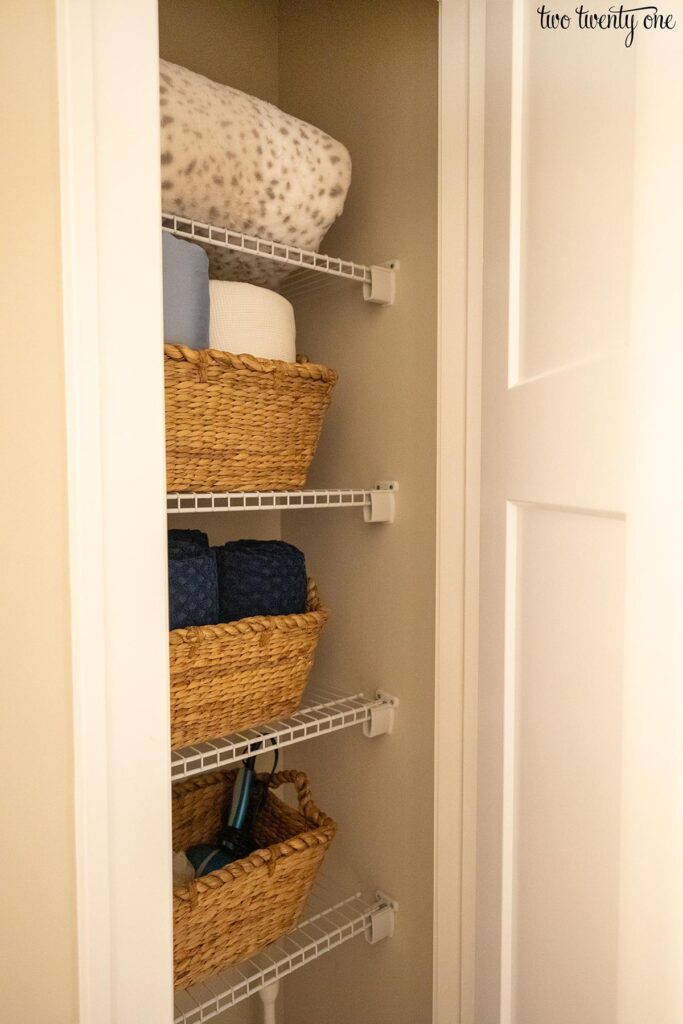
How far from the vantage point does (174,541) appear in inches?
43.9

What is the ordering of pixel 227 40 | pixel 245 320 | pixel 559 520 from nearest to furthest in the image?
pixel 559 520, pixel 245 320, pixel 227 40

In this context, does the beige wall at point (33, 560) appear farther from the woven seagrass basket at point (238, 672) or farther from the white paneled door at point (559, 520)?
the white paneled door at point (559, 520)

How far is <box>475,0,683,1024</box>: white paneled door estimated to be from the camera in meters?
0.72

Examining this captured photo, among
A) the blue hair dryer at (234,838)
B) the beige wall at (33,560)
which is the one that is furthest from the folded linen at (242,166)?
the blue hair dryer at (234,838)

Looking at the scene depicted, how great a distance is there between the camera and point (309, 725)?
3.76 feet

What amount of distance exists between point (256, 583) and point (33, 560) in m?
0.44

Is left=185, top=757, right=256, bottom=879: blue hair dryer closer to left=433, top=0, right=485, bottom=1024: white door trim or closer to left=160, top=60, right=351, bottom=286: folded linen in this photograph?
left=433, top=0, right=485, bottom=1024: white door trim

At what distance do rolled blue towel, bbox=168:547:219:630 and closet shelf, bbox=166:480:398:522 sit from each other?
0.23ft

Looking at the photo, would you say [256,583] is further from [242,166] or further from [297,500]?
[242,166]

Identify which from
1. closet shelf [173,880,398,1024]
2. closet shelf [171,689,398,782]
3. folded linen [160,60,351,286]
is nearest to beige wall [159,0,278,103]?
folded linen [160,60,351,286]

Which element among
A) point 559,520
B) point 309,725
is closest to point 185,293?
point 559,520

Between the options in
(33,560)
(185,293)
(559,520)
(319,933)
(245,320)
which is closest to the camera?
(33,560)

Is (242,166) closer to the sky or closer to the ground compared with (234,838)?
closer to the sky

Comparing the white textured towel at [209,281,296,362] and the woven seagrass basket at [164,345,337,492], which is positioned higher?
the white textured towel at [209,281,296,362]
